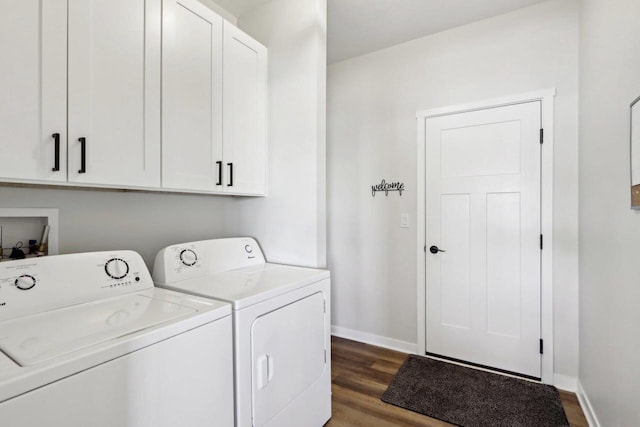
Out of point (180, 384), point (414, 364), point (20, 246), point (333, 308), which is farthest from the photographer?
point (333, 308)

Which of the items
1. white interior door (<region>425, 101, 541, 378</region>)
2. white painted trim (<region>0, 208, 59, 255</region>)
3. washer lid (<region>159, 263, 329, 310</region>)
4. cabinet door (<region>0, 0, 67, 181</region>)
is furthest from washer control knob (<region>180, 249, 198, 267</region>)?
white interior door (<region>425, 101, 541, 378</region>)

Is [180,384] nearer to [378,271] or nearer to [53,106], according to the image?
[53,106]

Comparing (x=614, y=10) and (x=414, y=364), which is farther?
(x=414, y=364)

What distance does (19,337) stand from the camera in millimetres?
914

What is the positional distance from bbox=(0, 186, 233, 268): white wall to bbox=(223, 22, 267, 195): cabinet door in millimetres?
417

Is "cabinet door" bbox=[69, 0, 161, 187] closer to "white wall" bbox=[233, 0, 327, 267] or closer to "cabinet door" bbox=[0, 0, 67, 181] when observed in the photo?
"cabinet door" bbox=[0, 0, 67, 181]

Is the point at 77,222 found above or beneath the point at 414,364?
above

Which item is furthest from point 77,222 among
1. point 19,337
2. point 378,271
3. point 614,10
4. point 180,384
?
point 614,10

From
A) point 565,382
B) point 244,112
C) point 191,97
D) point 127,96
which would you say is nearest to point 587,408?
point 565,382

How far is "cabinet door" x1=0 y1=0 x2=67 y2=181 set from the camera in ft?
3.41

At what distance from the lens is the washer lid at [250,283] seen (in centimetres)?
133

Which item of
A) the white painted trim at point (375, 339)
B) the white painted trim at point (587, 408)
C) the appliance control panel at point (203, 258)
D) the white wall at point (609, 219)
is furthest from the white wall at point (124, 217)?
the white painted trim at point (587, 408)

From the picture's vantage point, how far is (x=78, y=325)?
39.9 inches

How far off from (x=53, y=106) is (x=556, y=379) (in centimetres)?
328
